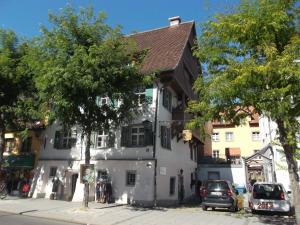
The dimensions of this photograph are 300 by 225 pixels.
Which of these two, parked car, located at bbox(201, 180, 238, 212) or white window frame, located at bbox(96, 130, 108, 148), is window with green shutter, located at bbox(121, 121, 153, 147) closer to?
white window frame, located at bbox(96, 130, 108, 148)

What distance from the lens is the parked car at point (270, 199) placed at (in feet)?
54.5

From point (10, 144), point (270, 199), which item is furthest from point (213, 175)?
point (10, 144)

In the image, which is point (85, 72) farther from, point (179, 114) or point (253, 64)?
point (179, 114)

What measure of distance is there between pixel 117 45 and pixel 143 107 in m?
5.38

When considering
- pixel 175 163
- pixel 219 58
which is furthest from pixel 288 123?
pixel 175 163

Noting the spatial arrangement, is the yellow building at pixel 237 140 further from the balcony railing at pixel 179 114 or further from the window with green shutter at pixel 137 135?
the window with green shutter at pixel 137 135

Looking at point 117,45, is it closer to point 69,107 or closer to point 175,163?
point 69,107

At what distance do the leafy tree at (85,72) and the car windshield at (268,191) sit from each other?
320 inches

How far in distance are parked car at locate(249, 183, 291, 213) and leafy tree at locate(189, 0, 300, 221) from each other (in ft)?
18.8

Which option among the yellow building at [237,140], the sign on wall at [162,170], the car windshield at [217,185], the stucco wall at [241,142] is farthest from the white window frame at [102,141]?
the stucco wall at [241,142]

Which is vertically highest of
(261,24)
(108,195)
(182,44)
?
(182,44)

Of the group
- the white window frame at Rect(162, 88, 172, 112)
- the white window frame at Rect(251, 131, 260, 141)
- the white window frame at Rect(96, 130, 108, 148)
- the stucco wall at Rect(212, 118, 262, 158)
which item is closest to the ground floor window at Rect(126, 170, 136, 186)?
the white window frame at Rect(96, 130, 108, 148)

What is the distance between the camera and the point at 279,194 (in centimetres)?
1695

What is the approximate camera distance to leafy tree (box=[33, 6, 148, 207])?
15.9 m
